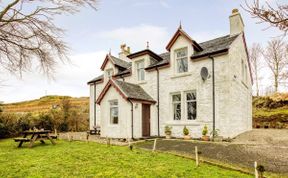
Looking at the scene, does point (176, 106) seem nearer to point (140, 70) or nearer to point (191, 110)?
point (191, 110)

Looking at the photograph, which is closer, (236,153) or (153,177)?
(153,177)

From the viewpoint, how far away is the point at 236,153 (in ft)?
35.1

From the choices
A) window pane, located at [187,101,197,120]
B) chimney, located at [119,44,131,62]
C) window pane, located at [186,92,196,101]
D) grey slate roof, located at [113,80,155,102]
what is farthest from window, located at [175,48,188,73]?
chimney, located at [119,44,131,62]

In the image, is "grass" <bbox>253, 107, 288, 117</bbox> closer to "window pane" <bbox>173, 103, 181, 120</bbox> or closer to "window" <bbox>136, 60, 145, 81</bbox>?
"window pane" <bbox>173, 103, 181, 120</bbox>

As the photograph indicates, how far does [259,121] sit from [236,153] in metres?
18.2

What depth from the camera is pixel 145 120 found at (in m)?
18.2

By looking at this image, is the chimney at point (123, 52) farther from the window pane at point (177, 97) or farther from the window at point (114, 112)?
the window pane at point (177, 97)

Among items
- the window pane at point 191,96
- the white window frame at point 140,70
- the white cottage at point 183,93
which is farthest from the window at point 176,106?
the white window frame at point 140,70

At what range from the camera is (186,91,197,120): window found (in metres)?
16.8

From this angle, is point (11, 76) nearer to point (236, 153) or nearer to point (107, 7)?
point (107, 7)

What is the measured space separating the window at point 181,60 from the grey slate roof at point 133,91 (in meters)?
3.48

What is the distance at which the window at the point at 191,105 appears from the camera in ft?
55.0

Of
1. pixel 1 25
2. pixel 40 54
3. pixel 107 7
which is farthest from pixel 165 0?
pixel 1 25

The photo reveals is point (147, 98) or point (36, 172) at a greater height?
point (147, 98)
